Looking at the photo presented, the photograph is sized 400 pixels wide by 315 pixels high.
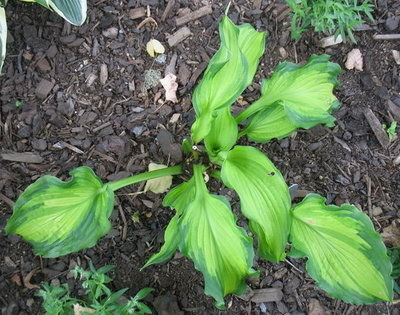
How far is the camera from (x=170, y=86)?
2021mm

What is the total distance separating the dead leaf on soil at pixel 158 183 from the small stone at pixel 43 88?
1.77 feet

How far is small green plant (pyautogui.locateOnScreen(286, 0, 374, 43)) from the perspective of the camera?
181 cm

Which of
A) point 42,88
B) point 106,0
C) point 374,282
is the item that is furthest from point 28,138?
point 374,282

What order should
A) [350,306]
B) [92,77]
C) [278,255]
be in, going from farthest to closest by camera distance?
1. [92,77]
2. [350,306]
3. [278,255]

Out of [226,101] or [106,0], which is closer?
[226,101]

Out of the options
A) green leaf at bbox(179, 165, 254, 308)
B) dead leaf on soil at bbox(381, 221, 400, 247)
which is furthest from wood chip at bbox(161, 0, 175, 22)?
dead leaf on soil at bbox(381, 221, 400, 247)

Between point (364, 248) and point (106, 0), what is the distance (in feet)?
4.84

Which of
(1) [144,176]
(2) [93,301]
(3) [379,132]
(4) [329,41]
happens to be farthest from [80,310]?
(4) [329,41]

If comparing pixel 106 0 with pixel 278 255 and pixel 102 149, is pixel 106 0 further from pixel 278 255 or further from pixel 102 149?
pixel 278 255

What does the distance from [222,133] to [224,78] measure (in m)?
0.20

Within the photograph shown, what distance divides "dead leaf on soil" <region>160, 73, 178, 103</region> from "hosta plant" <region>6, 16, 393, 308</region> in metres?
0.34

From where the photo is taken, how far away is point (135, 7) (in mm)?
2094

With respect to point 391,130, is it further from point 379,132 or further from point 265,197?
point 265,197

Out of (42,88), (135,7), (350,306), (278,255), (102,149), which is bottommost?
(350,306)
